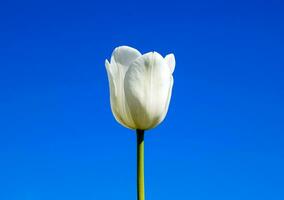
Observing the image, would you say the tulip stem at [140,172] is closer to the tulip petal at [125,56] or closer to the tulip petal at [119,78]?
the tulip petal at [119,78]

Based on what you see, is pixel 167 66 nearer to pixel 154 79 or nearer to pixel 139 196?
pixel 154 79

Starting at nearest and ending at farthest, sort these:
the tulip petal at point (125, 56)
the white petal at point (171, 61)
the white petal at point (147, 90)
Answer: the white petal at point (147, 90) < the tulip petal at point (125, 56) < the white petal at point (171, 61)

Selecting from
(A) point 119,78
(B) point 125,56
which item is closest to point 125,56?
(B) point 125,56

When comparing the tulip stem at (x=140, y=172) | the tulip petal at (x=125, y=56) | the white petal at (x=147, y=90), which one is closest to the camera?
the tulip stem at (x=140, y=172)

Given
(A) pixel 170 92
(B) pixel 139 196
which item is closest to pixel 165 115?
(A) pixel 170 92

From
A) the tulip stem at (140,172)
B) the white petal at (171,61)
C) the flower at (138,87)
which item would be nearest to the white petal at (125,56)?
the flower at (138,87)

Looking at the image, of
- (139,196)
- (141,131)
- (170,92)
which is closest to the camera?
(139,196)

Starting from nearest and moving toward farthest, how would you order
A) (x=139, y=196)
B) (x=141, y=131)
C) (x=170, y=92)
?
(x=139, y=196) → (x=141, y=131) → (x=170, y=92)

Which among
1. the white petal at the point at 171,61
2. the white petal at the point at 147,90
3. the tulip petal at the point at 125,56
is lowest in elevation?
the white petal at the point at 147,90

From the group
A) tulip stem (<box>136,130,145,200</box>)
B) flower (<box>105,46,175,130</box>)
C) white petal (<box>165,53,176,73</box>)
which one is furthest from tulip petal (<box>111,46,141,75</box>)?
tulip stem (<box>136,130,145,200</box>)
